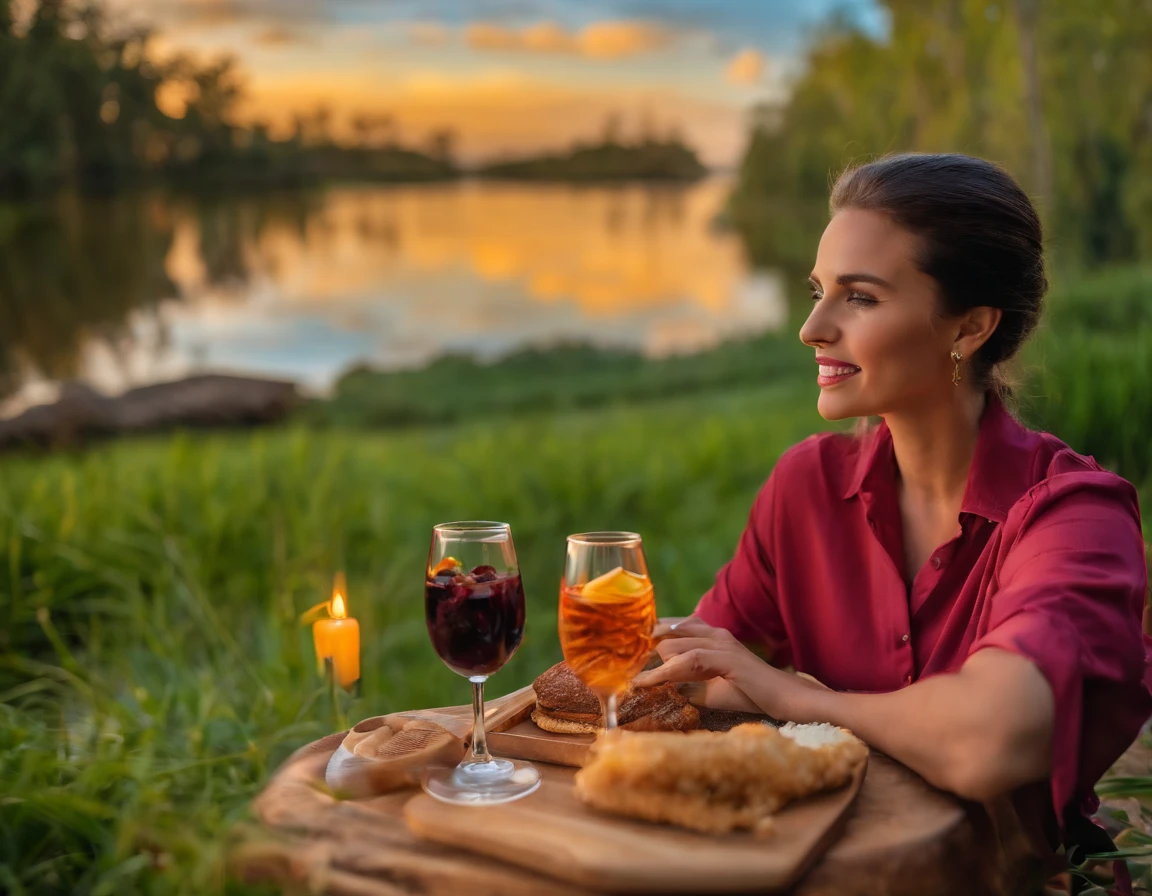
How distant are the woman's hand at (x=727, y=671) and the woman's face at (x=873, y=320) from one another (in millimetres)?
490

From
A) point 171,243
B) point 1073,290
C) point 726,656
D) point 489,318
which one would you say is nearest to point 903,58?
point 489,318

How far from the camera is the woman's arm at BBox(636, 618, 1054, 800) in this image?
1.40 metres

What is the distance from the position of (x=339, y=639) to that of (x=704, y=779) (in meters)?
0.84

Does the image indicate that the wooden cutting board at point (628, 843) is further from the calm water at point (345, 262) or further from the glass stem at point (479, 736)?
the calm water at point (345, 262)

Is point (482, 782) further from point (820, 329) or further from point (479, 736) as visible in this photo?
point (820, 329)

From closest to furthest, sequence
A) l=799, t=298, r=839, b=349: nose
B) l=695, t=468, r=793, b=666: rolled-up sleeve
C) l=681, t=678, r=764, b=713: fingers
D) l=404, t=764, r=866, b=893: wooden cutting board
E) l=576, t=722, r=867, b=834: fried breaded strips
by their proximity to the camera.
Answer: l=404, t=764, r=866, b=893: wooden cutting board → l=576, t=722, r=867, b=834: fried breaded strips → l=681, t=678, r=764, b=713: fingers → l=799, t=298, r=839, b=349: nose → l=695, t=468, r=793, b=666: rolled-up sleeve

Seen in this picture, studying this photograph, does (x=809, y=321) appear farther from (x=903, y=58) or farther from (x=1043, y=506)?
(x=903, y=58)

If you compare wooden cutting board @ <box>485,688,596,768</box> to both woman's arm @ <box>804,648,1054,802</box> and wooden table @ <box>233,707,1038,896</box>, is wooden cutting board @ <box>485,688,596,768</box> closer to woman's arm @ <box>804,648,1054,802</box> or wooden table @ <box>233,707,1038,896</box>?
wooden table @ <box>233,707,1038,896</box>

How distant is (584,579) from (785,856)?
0.44 meters

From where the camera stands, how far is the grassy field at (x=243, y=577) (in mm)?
2062

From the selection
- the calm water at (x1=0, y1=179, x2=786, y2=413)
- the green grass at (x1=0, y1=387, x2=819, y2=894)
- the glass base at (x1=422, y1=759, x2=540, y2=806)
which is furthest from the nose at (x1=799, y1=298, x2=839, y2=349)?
the calm water at (x1=0, y1=179, x2=786, y2=413)

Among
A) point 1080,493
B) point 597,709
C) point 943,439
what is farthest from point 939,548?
point 597,709

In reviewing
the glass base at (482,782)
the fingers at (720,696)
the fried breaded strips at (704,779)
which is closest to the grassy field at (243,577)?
the glass base at (482,782)

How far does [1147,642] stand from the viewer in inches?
72.8
